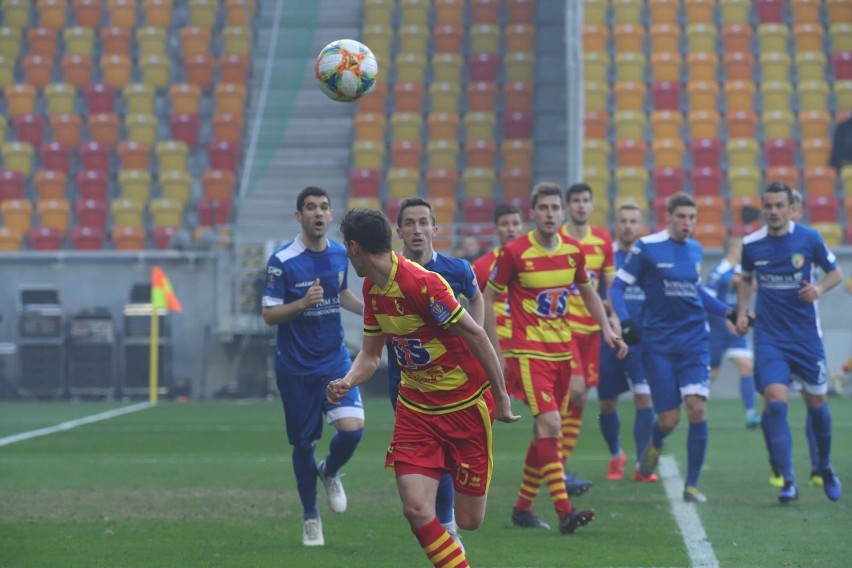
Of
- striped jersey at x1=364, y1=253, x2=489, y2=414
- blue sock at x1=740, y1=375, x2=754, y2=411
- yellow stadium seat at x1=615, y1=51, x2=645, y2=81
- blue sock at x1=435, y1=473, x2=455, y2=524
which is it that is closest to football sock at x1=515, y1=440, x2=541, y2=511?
blue sock at x1=435, y1=473, x2=455, y2=524

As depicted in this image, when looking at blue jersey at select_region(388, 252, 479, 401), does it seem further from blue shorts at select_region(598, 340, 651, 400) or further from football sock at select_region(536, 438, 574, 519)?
blue shorts at select_region(598, 340, 651, 400)

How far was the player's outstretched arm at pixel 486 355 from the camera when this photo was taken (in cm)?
607

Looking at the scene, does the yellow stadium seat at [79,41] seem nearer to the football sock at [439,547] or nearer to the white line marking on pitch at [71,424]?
the white line marking on pitch at [71,424]

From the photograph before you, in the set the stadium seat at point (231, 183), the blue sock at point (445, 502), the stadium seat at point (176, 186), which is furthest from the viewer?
the stadium seat at point (176, 186)

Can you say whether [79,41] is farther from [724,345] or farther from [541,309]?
[541,309]

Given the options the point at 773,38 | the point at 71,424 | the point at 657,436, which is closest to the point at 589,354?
the point at 657,436

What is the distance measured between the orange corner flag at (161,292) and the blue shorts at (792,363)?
12753mm

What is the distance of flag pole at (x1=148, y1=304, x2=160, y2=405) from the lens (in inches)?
845

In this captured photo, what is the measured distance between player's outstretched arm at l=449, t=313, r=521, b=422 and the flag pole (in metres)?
15.8

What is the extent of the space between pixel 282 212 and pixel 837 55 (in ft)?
32.1

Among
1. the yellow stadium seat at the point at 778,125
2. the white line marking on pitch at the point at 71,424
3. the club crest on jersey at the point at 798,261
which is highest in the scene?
the yellow stadium seat at the point at 778,125

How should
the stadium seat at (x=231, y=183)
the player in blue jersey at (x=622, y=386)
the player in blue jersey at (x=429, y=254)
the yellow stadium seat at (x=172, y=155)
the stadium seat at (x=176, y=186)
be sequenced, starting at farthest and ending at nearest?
the yellow stadium seat at (x=172, y=155) → the stadium seat at (x=176, y=186) → the stadium seat at (x=231, y=183) → the player in blue jersey at (x=622, y=386) → the player in blue jersey at (x=429, y=254)

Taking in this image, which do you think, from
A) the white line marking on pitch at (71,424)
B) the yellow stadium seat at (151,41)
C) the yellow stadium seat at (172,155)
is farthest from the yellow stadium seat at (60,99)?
the white line marking on pitch at (71,424)

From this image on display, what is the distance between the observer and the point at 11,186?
81.6ft
